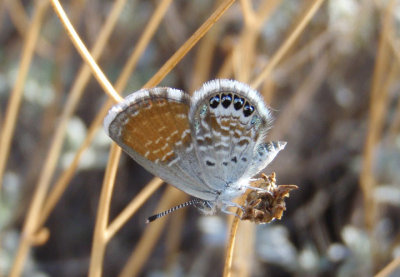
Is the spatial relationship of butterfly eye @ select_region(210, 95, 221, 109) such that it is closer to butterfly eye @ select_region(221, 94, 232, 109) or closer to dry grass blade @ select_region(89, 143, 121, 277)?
butterfly eye @ select_region(221, 94, 232, 109)

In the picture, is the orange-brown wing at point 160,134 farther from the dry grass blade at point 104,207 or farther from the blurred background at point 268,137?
the blurred background at point 268,137

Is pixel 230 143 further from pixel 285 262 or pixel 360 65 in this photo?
pixel 360 65

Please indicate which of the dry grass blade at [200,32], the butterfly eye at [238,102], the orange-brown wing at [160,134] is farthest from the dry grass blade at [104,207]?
the butterfly eye at [238,102]

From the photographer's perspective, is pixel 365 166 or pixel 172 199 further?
pixel 172 199

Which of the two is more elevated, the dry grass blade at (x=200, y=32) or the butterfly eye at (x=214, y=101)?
the butterfly eye at (x=214, y=101)

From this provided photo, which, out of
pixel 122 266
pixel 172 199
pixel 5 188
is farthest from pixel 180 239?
pixel 5 188

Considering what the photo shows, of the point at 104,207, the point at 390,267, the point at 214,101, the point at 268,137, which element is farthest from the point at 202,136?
the point at 268,137

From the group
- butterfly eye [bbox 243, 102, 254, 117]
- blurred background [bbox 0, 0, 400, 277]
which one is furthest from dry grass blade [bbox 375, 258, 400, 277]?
blurred background [bbox 0, 0, 400, 277]
